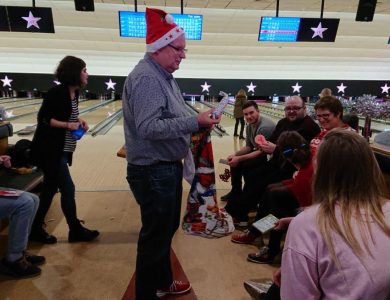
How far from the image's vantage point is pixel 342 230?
97 cm

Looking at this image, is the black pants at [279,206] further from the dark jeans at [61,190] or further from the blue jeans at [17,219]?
the blue jeans at [17,219]

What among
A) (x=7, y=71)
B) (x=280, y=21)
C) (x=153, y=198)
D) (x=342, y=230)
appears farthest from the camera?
(x=7, y=71)

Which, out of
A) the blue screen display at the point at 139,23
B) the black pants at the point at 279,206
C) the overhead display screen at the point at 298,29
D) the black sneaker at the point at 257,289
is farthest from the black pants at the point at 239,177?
the overhead display screen at the point at 298,29

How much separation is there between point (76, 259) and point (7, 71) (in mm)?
16002

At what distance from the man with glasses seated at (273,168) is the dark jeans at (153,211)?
1295mm

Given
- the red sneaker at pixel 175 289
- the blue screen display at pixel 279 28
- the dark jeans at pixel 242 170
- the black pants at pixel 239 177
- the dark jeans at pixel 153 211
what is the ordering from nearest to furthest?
the dark jeans at pixel 153 211, the red sneaker at pixel 175 289, the black pants at pixel 239 177, the dark jeans at pixel 242 170, the blue screen display at pixel 279 28

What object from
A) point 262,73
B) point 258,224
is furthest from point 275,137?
point 262,73

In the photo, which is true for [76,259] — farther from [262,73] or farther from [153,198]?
[262,73]

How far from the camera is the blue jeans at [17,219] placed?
2230mm

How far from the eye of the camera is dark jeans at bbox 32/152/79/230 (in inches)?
105

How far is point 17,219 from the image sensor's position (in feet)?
7.40

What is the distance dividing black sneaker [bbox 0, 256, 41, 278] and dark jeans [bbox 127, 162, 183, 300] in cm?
86

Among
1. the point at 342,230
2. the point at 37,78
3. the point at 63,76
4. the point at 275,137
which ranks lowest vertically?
the point at 37,78

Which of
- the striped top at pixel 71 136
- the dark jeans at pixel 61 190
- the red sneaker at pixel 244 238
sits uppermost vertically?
the striped top at pixel 71 136
